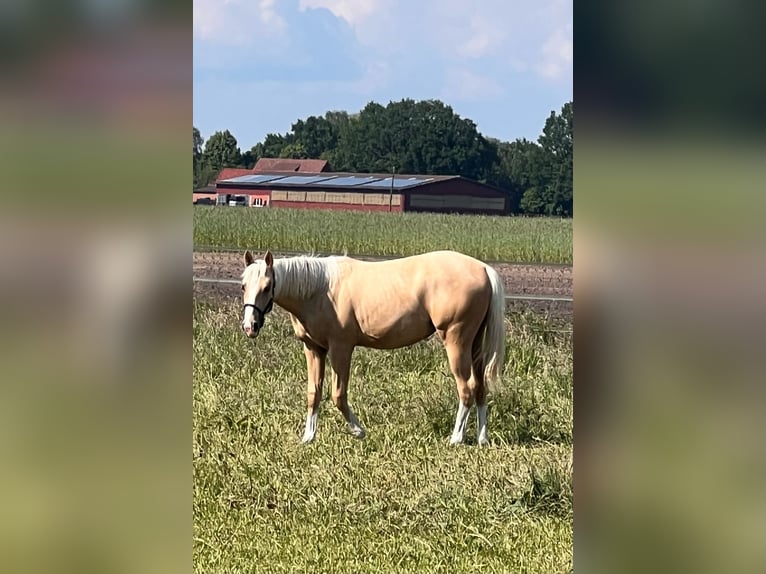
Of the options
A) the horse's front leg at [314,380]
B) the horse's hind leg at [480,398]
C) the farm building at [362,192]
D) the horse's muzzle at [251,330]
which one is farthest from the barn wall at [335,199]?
the horse's hind leg at [480,398]

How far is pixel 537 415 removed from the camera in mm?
3986

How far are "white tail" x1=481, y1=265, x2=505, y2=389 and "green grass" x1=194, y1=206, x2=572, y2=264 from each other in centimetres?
18

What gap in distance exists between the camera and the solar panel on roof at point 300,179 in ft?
12.7

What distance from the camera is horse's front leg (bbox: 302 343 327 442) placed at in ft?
13.3

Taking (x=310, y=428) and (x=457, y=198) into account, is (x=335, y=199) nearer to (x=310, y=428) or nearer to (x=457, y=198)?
(x=457, y=198)

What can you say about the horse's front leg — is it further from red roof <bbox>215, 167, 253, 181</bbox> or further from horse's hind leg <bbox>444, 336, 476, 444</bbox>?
red roof <bbox>215, 167, 253, 181</bbox>

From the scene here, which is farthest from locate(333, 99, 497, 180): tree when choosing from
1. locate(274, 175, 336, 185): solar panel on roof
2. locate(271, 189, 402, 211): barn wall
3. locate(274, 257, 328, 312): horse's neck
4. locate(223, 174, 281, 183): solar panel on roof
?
locate(274, 257, 328, 312): horse's neck

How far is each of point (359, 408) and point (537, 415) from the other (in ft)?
2.52

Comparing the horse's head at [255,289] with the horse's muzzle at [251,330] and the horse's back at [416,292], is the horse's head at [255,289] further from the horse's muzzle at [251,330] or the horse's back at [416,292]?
the horse's back at [416,292]
